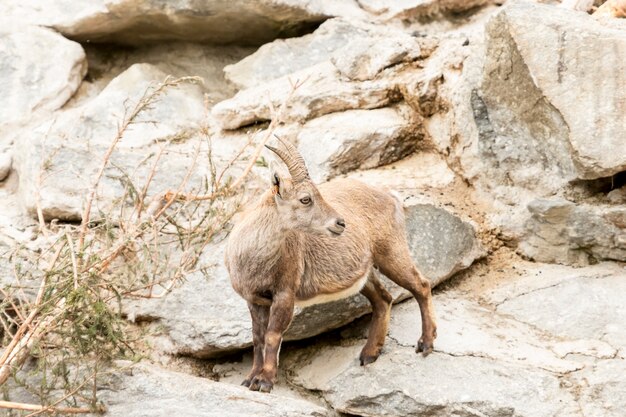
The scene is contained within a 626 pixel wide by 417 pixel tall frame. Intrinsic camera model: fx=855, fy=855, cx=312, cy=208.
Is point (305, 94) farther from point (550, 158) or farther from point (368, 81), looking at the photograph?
point (550, 158)

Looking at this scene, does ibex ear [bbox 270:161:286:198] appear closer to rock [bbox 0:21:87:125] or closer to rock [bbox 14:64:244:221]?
rock [bbox 14:64:244:221]

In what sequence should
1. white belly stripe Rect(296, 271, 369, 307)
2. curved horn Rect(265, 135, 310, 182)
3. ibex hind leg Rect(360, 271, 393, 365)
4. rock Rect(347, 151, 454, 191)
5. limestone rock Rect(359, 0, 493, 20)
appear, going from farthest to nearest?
limestone rock Rect(359, 0, 493, 20) → rock Rect(347, 151, 454, 191) → ibex hind leg Rect(360, 271, 393, 365) → white belly stripe Rect(296, 271, 369, 307) → curved horn Rect(265, 135, 310, 182)

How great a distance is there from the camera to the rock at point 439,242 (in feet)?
22.0

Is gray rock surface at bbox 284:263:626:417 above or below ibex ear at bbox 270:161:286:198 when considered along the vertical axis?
below

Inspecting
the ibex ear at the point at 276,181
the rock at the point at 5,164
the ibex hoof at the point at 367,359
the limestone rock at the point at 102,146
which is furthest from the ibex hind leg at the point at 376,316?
the rock at the point at 5,164

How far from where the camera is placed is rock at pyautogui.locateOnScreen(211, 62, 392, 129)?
765cm

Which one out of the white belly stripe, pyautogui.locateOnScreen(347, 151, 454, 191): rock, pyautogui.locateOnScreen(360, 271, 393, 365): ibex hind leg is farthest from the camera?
pyautogui.locateOnScreen(347, 151, 454, 191): rock

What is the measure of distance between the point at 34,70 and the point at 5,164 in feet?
3.64

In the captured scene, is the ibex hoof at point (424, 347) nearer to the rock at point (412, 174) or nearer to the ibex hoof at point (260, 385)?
the ibex hoof at point (260, 385)

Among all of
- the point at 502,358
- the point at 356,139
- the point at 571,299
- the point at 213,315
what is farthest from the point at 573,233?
the point at 213,315

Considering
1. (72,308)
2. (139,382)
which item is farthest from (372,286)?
(72,308)

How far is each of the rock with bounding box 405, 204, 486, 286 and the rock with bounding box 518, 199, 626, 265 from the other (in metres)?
0.46

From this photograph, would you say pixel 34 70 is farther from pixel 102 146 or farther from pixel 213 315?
pixel 213 315

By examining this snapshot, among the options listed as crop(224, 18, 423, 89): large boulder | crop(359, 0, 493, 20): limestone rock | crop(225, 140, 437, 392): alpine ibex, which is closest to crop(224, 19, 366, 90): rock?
crop(224, 18, 423, 89): large boulder
